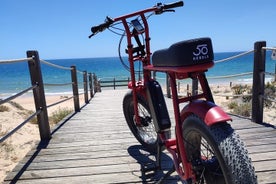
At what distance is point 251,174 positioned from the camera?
4.92 feet

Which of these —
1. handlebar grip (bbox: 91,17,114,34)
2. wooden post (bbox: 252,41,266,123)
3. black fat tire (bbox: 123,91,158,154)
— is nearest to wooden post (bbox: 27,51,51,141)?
→ black fat tire (bbox: 123,91,158,154)

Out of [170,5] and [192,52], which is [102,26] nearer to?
[170,5]

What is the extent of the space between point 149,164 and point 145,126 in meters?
0.58

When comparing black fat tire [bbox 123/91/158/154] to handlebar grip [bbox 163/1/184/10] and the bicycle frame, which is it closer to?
the bicycle frame

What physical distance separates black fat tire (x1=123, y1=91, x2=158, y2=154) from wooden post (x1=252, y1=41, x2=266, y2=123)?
5.90 ft

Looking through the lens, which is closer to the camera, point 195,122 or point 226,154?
point 226,154

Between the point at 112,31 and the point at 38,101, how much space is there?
58.7 inches

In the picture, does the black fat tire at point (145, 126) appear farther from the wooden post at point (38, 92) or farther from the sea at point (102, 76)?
the wooden post at point (38, 92)

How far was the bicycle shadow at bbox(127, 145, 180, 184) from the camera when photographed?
2561mm

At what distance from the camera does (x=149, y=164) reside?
8.76 feet

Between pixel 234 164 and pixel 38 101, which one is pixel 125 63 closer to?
pixel 38 101

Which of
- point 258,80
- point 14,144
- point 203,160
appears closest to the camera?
point 203,160

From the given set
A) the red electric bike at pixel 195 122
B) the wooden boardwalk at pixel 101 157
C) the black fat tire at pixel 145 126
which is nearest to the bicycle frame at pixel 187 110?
the red electric bike at pixel 195 122

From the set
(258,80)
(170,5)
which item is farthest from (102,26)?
(258,80)
